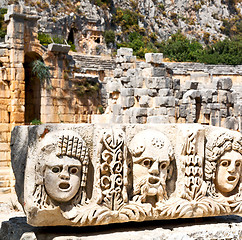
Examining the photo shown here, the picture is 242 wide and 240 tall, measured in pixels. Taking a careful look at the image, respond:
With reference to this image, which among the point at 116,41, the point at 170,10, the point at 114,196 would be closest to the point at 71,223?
the point at 114,196

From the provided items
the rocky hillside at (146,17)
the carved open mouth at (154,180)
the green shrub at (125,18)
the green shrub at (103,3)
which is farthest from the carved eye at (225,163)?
the green shrub at (125,18)

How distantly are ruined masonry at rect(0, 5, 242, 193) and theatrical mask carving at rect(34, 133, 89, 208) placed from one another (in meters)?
8.59

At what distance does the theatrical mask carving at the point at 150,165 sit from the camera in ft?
14.4

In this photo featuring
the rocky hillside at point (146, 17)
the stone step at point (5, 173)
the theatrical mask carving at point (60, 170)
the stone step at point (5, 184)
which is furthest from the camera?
the rocky hillside at point (146, 17)

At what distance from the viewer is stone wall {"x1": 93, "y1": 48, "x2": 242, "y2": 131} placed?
12969mm

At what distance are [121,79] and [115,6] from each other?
1151 inches

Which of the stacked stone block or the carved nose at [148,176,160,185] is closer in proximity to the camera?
the carved nose at [148,176,160,185]

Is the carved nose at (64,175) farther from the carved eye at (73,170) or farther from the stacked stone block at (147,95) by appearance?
the stacked stone block at (147,95)

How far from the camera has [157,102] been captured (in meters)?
12.9

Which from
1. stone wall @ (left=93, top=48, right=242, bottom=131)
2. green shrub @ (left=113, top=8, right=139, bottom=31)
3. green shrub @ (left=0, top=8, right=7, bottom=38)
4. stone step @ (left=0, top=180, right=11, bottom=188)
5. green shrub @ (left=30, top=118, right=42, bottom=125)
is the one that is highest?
green shrub @ (left=113, top=8, right=139, bottom=31)

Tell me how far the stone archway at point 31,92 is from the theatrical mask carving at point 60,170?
10898 mm

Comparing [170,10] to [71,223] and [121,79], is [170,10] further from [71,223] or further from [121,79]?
[71,223]

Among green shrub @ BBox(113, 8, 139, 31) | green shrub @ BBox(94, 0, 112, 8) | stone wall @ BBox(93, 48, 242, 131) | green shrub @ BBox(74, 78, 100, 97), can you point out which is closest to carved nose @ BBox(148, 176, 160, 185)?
stone wall @ BBox(93, 48, 242, 131)

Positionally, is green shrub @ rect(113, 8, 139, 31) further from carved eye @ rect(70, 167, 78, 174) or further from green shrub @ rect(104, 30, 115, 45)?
carved eye @ rect(70, 167, 78, 174)
